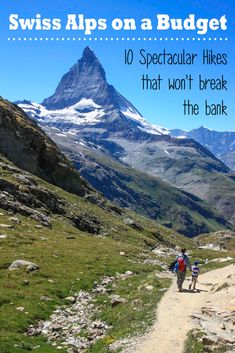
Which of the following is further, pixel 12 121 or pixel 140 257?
pixel 12 121

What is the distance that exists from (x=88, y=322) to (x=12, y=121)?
81.1 metres

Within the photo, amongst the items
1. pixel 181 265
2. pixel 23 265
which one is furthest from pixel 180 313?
pixel 23 265

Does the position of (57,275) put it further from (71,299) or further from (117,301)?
(117,301)

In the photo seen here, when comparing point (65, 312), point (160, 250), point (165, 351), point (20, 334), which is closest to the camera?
point (165, 351)

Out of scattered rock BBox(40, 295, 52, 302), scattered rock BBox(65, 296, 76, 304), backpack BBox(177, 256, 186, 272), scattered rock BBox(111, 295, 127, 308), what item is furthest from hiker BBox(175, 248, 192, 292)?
scattered rock BBox(40, 295, 52, 302)

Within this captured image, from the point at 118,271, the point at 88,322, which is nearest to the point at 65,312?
the point at 88,322

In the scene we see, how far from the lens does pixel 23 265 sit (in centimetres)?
4603

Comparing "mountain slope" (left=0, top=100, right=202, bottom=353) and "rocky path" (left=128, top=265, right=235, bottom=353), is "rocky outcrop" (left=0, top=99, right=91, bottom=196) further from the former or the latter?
"rocky path" (left=128, top=265, right=235, bottom=353)

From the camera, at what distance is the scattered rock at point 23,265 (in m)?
45.2

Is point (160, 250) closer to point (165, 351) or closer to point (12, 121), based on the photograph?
point (12, 121)

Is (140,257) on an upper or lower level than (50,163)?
lower

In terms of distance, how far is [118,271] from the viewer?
2127 inches

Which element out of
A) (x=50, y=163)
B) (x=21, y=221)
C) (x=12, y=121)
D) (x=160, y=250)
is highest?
(x=12, y=121)

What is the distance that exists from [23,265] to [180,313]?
753 inches
